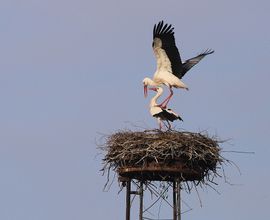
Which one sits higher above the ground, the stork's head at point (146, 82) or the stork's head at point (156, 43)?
the stork's head at point (156, 43)

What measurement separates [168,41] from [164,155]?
2.82 meters

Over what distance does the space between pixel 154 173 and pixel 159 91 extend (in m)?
2.36

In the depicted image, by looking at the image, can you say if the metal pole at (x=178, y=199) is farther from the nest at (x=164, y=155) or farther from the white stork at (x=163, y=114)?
the white stork at (x=163, y=114)

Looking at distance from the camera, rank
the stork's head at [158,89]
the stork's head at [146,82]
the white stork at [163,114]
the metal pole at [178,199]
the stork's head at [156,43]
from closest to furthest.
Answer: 1. the metal pole at [178,199]
2. the white stork at [163,114]
3. the stork's head at [156,43]
4. the stork's head at [158,89]
5. the stork's head at [146,82]

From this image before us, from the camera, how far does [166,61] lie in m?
15.8

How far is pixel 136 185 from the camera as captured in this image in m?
14.0

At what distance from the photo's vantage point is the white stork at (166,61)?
15241 mm

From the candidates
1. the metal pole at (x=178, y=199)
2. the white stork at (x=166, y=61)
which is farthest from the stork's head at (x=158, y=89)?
the metal pole at (x=178, y=199)

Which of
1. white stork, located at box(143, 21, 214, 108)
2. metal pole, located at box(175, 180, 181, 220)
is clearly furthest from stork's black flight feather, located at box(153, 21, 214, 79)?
metal pole, located at box(175, 180, 181, 220)

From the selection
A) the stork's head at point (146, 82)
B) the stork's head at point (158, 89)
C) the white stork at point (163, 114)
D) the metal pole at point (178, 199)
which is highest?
the stork's head at point (146, 82)

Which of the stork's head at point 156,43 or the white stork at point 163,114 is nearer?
the white stork at point 163,114

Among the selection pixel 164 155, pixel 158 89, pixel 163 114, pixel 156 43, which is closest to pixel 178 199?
pixel 164 155

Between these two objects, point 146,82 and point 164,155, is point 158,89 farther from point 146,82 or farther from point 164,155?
point 164,155

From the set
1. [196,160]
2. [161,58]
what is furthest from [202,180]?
[161,58]
